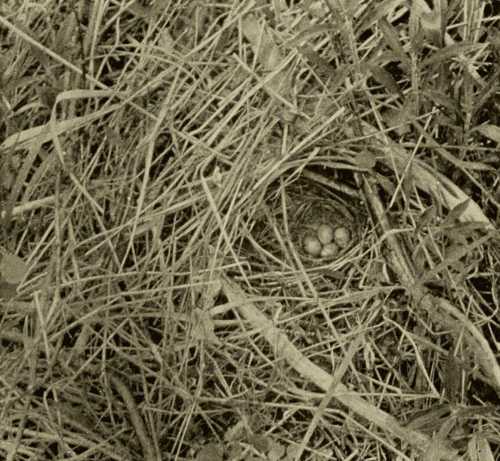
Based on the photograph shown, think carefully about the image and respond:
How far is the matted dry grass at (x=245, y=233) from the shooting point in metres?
1.59

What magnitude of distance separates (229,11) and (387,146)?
14.9 inches

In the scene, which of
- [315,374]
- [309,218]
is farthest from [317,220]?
[315,374]

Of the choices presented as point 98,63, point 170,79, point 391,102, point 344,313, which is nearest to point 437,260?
point 344,313

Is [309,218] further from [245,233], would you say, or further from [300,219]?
[245,233]

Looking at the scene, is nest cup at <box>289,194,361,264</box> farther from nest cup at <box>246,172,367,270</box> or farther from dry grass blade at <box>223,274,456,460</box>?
dry grass blade at <box>223,274,456,460</box>

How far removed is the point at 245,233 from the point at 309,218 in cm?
16

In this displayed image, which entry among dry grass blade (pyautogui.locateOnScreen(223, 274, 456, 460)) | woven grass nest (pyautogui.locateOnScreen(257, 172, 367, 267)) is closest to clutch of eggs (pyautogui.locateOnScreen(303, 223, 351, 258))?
woven grass nest (pyautogui.locateOnScreen(257, 172, 367, 267))

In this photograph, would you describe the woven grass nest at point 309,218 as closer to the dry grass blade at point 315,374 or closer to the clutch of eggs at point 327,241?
the clutch of eggs at point 327,241

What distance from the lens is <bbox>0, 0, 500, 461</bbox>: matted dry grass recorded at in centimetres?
159

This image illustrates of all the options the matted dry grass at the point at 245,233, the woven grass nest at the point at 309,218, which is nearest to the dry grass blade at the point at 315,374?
the matted dry grass at the point at 245,233

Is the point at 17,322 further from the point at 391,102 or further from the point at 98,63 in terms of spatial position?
the point at 391,102

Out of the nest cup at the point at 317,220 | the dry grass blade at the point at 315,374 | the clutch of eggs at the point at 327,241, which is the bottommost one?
the dry grass blade at the point at 315,374

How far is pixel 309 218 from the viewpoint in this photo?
176 centimetres

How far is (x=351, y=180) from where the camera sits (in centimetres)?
170
